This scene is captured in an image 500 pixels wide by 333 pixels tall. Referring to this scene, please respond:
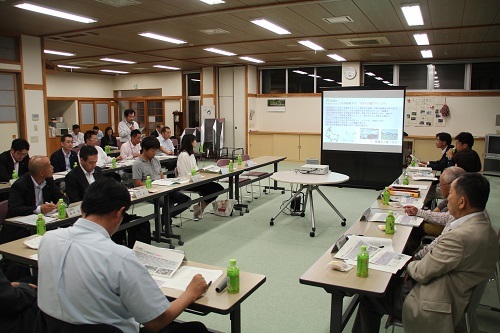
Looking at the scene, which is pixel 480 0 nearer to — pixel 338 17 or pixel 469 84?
pixel 338 17

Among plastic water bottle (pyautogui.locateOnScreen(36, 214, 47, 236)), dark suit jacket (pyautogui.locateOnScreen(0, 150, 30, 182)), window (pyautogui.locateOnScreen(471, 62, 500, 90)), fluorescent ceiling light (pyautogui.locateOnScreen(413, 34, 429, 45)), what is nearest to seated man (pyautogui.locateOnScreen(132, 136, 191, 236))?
dark suit jacket (pyautogui.locateOnScreen(0, 150, 30, 182))

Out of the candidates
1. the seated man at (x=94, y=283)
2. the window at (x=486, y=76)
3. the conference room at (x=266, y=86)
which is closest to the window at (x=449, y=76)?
the conference room at (x=266, y=86)

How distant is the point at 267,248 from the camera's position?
4.92m

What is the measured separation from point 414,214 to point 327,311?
111cm

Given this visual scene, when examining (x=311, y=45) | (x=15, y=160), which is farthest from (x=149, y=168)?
(x=311, y=45)

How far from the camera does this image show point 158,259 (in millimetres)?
2383

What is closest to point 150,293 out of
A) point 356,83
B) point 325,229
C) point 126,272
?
point 126,272

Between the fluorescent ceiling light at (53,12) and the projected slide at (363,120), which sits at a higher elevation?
the fluorescent ceiling light at (53,12)

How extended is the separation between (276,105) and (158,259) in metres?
11.0

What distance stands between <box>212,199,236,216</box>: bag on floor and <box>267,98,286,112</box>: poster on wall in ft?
23.3

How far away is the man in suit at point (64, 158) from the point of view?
625 cm

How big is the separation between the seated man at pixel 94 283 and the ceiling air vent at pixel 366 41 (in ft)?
24.4

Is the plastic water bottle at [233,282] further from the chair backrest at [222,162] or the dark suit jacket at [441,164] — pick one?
the dark suit jacket at [441,164]

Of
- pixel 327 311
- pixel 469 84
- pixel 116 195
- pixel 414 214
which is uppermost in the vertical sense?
pixel 469 84
